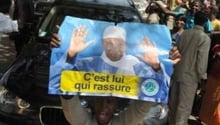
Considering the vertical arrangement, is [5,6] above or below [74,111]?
below

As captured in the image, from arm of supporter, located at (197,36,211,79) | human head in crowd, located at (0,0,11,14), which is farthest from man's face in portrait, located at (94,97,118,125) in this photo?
human head in crowd, located at (0,0,11,14)

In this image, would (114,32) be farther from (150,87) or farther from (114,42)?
(150,87)

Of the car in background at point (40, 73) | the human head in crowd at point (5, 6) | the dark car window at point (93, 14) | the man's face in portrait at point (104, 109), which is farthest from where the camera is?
the human head in crowd at point (5, 6)

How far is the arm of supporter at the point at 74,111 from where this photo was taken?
344cm

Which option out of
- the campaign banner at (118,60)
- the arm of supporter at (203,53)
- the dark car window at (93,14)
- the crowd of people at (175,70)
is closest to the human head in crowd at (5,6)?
the crowd of people at (175,70)

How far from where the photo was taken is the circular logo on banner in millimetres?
3521

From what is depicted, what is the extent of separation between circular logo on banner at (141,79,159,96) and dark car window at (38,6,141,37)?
395 centimetres

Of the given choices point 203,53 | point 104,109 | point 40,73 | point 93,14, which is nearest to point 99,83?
point 104,109

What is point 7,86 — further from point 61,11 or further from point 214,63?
point 214,63

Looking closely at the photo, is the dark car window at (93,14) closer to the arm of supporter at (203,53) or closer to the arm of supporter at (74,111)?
the arm of supporter at (203,53)

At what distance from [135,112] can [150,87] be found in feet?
0.62

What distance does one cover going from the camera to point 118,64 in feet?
11.6

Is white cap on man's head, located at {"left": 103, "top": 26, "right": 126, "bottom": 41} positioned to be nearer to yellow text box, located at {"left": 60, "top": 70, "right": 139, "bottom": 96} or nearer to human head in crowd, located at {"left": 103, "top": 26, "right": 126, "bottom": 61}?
human head in crowd, located at {"left": 103, "top": 26, "right": 126, "bottom": 61}

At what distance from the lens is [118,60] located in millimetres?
3529
